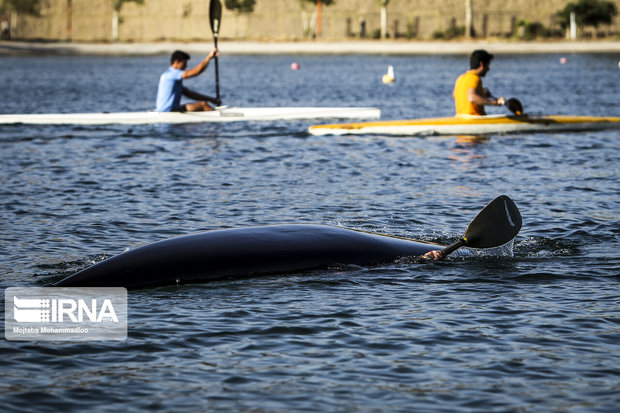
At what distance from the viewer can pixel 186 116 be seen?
24297 millimetres

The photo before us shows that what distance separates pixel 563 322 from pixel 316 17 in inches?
3451

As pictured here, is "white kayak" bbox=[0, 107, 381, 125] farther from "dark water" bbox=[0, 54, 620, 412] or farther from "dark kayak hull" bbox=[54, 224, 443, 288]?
"dark kayak hull" bbox=[54, 224, 443, 288]

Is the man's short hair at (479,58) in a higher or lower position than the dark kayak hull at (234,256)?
higher

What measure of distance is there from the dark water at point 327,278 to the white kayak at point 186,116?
444mm

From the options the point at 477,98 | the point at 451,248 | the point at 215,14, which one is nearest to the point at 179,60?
the point at 215,14

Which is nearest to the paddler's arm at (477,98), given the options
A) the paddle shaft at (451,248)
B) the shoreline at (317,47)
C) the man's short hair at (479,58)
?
the man's short hair at (479,58)

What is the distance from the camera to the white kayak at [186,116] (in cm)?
2441

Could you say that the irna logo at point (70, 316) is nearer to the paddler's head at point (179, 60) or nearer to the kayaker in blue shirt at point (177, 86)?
the kayaker in blue shirt at point (177, 86)

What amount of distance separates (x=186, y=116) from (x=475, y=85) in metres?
7.16

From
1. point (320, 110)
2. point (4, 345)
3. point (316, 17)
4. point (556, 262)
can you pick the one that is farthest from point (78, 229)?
point (316, 17)

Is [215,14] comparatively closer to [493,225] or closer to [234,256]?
[493,225]

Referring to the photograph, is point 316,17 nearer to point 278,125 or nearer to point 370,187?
point 278,125

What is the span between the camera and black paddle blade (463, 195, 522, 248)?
9742 mm

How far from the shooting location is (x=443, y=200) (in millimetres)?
14523
